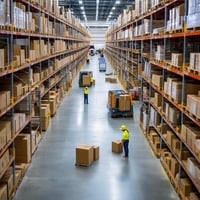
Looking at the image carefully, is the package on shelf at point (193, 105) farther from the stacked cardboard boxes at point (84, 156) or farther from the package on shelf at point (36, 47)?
the package on shelf at point (36, 47)

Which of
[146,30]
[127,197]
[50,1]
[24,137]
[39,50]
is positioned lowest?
[127,197]

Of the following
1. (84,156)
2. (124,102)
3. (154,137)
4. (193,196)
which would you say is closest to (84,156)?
(84,156)

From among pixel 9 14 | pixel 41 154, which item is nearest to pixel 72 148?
pixel 41 154

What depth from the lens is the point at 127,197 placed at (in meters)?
7.58

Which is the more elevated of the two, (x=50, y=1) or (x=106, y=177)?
(x=50, y=1)

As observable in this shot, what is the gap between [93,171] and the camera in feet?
29.9

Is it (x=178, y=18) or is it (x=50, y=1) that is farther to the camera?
(x=50, y=1)

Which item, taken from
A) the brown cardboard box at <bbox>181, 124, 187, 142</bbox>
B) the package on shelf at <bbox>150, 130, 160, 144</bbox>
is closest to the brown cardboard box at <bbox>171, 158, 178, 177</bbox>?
the brown cardboard box at <bbox>181, 124, 187, 142</bbox>

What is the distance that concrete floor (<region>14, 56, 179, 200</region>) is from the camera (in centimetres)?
776

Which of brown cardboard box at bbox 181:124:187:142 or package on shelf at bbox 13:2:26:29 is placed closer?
brown cardboard box at bbox 181:124:187:142

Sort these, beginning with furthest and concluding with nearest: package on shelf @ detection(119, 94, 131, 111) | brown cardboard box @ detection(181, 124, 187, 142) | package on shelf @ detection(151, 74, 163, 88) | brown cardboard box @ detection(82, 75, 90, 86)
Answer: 1. brown cardboard box @ detection(82, 75, 90, 86)
2. package on shelf @ detection(119, 94, 131, 111)
3. package on shelf @ detection(151, 74, 163, 88)
4. brown cardboard box @ detection(181, 124, 187, 142)

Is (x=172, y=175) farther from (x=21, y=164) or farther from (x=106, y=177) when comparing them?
(x=21, y=164)

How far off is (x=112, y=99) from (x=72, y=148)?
4.96 meters

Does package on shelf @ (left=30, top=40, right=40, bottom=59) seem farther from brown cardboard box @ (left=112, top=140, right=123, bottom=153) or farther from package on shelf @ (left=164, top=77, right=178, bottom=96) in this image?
package on shelf @ (left=164, top=77, right=178, bottom=96)
